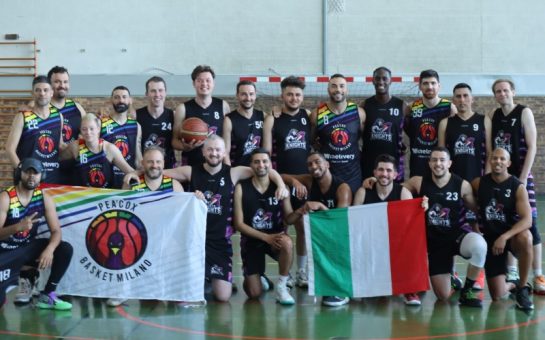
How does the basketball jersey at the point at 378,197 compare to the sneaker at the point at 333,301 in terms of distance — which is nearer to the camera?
the sneaker at the point at 333,301

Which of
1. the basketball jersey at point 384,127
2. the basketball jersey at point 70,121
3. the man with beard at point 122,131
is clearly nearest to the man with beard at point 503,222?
the basketball jersey at point 384,127

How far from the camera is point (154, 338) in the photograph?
16.4 feet

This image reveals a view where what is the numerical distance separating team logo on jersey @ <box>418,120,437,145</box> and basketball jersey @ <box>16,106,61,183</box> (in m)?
3.58

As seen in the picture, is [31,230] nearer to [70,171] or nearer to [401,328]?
[70,171]

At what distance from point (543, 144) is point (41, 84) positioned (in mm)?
11673

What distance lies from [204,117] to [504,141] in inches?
116

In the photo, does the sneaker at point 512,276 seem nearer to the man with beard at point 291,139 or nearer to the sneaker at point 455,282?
the sneaker at point 455,282

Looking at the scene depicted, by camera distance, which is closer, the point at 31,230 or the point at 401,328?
the point at 401,328

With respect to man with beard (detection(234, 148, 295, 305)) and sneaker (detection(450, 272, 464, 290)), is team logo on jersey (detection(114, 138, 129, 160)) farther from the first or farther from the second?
sneaker (detection(450, 272, 464, 290))

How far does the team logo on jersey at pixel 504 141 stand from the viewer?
669 centimetres

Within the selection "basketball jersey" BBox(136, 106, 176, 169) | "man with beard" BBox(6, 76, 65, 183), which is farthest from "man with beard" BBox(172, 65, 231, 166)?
"man with beard" BBox(6, 76, 65, 183)

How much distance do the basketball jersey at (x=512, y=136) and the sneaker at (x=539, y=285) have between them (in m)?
1.01

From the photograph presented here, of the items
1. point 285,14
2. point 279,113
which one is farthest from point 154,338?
point 285,14

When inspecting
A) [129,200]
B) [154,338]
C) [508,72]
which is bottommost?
[154,338]
